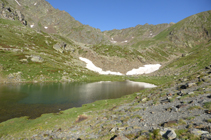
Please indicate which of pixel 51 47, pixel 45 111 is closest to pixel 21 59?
pixel 51 47

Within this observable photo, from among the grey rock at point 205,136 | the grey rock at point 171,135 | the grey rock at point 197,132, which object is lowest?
the grey rock at point 171,135

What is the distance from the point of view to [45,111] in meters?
29.7

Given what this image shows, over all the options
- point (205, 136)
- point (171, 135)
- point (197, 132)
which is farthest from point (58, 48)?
point (205, 136)

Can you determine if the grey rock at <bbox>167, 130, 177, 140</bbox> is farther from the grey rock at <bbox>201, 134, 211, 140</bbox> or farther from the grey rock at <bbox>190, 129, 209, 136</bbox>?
the grey rock at <bbox>201, 134, 211, 140</bbox>

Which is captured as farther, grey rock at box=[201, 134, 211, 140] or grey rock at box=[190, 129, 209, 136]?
grey rock at box=[190, 129, 209, 136]

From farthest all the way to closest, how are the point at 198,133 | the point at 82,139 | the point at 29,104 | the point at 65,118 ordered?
1. the point at 29,104
2. the point at 65,118
3. the point at 82,139
4. the point at 198,133

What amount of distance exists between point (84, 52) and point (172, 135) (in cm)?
16534

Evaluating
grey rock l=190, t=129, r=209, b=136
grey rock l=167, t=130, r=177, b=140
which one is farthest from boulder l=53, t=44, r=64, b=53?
grey rock l=190, t=129, r=209, b=136

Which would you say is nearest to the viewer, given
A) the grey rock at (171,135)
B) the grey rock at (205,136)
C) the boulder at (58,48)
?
the grey rock at (205,136)

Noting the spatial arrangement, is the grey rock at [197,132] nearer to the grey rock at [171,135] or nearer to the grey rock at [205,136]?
the grey rock at [205,136]

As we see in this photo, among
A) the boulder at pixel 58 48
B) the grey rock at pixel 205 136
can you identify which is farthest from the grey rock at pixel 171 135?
the boulder at pixel 58 48

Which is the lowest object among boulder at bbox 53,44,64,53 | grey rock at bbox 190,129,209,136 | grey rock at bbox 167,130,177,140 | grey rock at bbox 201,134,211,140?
grey rock at bbox 167,130,177,140

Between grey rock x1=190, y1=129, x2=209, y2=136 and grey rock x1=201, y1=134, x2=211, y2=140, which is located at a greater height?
grey rock x1=201, y1=134, x2=211, y2=140

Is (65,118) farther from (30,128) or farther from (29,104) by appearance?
(29,104)
